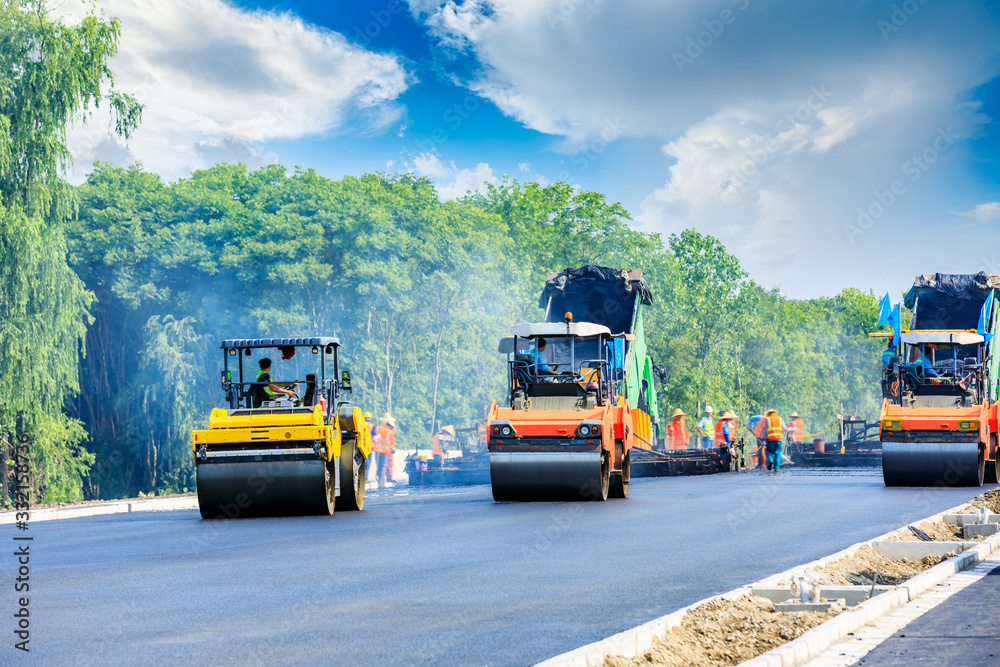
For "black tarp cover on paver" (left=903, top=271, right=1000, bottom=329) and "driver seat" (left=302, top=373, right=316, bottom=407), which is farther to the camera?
"black tarp cover on paver" (left=903, top=271, right=1000, bottom=329)

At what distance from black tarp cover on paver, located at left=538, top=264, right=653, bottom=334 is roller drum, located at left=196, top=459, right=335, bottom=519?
12.8 meters

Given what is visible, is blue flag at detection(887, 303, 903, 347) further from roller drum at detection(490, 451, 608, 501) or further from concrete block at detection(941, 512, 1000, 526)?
concrete block at detection(941, 512, 1000, 526)

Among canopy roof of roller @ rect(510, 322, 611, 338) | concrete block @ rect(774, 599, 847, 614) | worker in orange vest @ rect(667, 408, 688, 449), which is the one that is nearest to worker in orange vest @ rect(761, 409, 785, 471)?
worker in orange vest @ rect(667, 408, 688, 449)

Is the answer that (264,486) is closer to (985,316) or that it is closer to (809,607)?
(809,607)

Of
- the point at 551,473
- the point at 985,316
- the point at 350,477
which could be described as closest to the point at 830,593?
the point at 551,473

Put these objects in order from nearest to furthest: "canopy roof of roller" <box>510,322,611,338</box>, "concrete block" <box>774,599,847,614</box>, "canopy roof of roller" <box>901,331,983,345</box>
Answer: "concrete block" <box>774,599,847,614</box>, "canopy roof of roller" <box>510,322,611,338</box>, "canopy roof of roller" <box>901,331,983,345</box>

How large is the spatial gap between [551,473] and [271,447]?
4.38 meters

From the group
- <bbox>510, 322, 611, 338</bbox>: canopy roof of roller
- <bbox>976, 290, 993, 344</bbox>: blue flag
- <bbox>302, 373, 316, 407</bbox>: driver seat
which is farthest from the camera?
<bbox>976, 290, 993, 344</bbox>: blue flag

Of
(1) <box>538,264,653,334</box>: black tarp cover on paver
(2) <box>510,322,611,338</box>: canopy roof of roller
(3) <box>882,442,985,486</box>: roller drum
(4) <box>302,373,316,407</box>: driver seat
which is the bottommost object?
(3) <box>882,442,985,486</box>: roller drum

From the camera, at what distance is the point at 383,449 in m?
34.4

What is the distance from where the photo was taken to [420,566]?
33.9 ft

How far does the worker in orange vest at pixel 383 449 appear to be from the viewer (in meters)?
34.7

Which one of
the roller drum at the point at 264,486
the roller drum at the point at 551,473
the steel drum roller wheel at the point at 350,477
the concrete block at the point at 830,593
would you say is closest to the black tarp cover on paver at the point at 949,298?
the roller drum at the point at 551,473

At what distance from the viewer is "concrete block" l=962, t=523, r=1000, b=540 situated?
1243 centimetres
